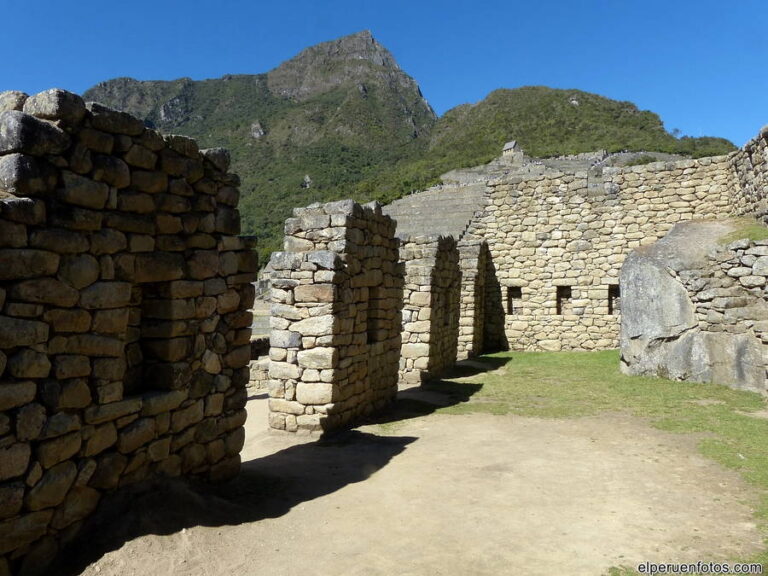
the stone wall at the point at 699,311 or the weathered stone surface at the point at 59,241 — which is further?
the stone wall at the point at 699,311

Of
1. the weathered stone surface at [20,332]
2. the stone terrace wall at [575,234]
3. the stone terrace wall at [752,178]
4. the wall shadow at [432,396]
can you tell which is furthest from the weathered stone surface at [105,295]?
the stone terrace wall at [752,178]

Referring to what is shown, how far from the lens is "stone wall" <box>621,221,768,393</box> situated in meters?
10.2

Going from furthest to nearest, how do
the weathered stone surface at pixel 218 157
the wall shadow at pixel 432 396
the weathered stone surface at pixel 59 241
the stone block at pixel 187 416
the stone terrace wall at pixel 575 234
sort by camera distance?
the stone terrace wall at pixel 575 234
the wall shadow at pixel 432 396
the weathered stone surface at pixel 218 157
the stone block at pixel 187 416
the weathered stone surface at pixel 59 241

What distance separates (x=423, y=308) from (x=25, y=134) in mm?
9263

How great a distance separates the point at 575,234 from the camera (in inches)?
657

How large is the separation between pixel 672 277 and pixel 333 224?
24.8 ft

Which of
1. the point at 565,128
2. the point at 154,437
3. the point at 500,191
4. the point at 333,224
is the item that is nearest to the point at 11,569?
the point at 154,437

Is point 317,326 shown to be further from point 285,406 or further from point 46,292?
point 46,292

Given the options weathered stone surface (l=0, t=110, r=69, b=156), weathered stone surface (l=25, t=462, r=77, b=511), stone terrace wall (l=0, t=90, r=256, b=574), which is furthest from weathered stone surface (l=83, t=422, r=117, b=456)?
weathered stone surface (l=0, t=110, r=69, b=156)

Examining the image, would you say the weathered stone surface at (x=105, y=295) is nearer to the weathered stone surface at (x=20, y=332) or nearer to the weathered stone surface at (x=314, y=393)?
the weathered stone surface at (x=20, y=332)

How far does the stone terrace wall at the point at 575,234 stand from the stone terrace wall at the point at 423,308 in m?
3.45

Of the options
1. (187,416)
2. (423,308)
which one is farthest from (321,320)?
(423,308)

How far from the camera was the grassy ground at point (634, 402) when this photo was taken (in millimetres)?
6625

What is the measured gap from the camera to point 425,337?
12023 millimetres
